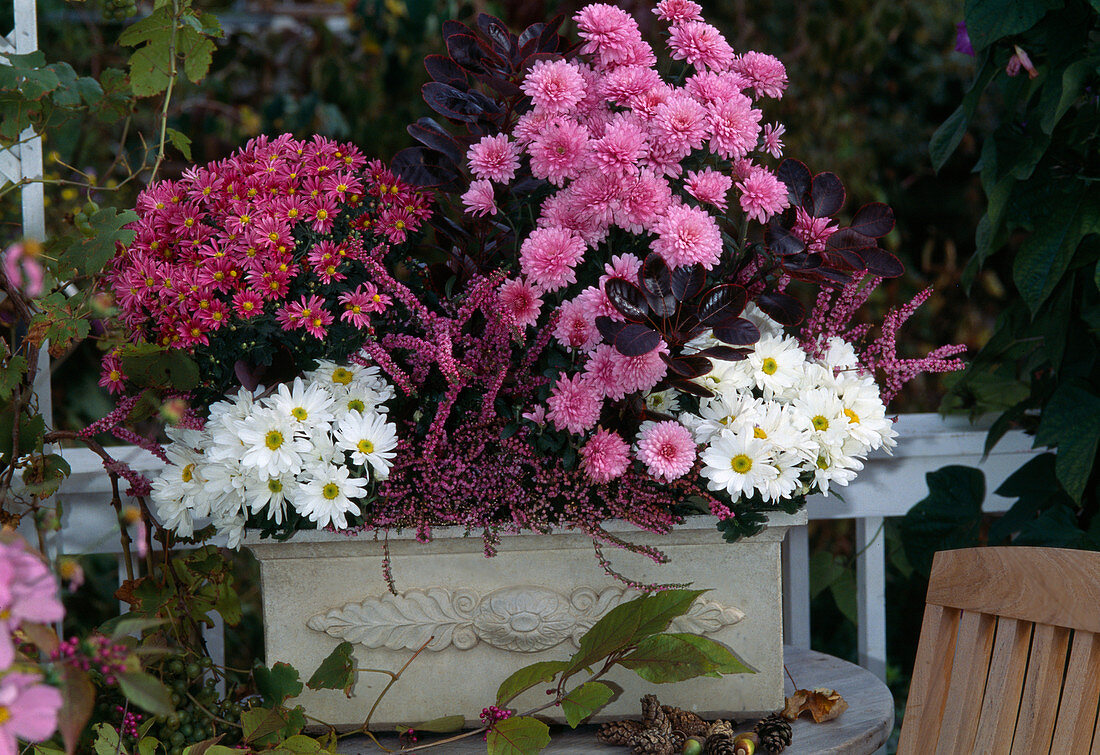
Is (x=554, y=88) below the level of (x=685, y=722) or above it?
above

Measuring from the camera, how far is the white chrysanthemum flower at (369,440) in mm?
775

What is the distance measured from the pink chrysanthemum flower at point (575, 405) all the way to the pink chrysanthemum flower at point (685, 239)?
0.13 metres

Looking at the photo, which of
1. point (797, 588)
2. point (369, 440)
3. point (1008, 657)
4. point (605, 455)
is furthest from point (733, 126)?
point (797, 588)

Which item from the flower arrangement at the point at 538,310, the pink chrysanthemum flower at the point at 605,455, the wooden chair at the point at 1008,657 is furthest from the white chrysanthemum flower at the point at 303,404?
the wooden chair at the point at 1008,657

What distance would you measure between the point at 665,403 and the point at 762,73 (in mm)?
320

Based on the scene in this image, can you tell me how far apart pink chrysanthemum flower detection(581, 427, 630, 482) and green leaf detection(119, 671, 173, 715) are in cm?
42

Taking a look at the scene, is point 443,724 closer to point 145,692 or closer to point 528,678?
point 528,678

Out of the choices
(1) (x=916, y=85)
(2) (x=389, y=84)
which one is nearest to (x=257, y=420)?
(2) (x=389, y=84)

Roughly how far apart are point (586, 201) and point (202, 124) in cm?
193

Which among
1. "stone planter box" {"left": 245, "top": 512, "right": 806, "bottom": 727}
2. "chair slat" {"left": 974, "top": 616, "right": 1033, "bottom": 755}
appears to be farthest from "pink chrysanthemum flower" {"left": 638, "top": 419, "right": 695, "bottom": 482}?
"chair slat" {"left": 974, "top": 616, "right": 1033, "bottom": 755}

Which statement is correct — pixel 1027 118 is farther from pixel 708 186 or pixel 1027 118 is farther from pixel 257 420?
pixel 257 420

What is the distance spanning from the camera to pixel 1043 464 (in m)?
1.24

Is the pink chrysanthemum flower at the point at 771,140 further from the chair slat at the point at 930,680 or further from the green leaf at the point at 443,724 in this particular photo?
the green leaf at the point at 443,724

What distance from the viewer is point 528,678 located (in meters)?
0.78
